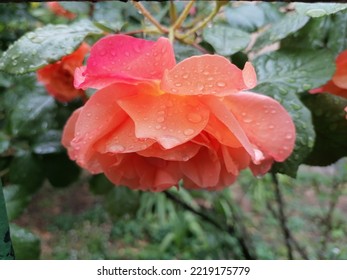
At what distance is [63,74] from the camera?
0.73 metres

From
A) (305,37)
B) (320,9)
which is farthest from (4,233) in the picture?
(305,37)

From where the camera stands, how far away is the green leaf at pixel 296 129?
52 cm

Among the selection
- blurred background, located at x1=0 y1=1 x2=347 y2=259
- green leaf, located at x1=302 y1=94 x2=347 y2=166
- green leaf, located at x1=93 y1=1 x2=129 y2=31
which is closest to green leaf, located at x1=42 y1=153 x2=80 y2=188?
blurred background, located at x1=0 y1=1 x2=347 y2=259

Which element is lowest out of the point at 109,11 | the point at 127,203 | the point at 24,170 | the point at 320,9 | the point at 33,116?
the point at 127,203

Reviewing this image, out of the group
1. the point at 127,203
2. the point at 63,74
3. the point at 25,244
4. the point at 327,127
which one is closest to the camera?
the point at 327,127

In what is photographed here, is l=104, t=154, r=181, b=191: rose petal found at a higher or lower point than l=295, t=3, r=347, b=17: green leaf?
lower

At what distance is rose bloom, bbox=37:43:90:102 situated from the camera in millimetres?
667

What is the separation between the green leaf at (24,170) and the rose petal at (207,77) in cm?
68

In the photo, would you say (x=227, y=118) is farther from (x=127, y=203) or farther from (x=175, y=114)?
(x=127, y=203)

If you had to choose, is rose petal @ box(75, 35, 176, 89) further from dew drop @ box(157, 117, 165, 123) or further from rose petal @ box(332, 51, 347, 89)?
rose petal @ box(332, 51, 347, 89)

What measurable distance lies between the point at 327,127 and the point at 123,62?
0.30m

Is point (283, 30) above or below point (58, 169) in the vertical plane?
above

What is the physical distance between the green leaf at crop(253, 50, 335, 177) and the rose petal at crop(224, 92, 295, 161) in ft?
0.22

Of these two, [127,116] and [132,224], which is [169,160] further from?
[132,224]
